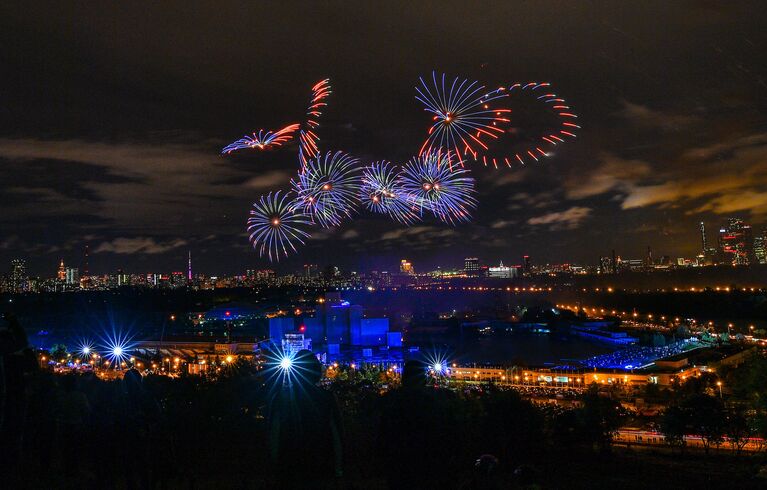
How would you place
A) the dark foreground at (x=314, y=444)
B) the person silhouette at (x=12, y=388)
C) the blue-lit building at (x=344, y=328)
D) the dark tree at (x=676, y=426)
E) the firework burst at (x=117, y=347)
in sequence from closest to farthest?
the dark foreground at (x=314, y=444)
the person silhouette at (x=12, y=388)
the dark tree at (x=676, y=426)
the firework burst at (x=117, y=347)
the blue-lit building at (x=344, y=328)

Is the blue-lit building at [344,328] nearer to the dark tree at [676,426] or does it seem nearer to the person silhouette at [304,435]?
the dark tree at [676,426]

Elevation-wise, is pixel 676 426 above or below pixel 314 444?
below

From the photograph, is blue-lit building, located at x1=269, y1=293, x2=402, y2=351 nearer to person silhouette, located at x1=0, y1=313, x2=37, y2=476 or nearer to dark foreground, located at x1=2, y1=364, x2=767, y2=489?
dark foreground, located at x1=2, y1=364, x2=767, y2=489

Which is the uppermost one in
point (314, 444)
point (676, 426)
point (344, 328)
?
point (344, 328)

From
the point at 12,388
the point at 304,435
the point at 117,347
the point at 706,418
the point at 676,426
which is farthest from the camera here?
the point at 117,347

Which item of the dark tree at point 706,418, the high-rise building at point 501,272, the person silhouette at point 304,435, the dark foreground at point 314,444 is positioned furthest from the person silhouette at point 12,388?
the high-rise building at point 501,272

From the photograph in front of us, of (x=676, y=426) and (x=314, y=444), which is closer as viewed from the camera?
(x=314, y=444)

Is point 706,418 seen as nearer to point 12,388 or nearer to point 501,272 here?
point 12,388

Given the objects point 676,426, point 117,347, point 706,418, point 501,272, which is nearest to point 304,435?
point 676,426
